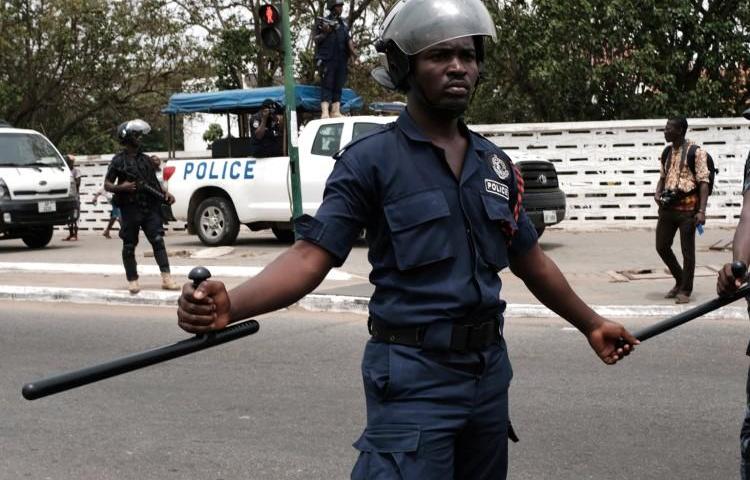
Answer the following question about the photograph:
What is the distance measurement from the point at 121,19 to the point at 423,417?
91.7ft

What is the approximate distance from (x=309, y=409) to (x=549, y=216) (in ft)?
29.0

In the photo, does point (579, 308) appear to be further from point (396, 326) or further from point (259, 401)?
point (259, 401)

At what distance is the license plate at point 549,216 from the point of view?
1470 cm

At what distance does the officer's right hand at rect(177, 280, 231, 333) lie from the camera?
253 centimetres

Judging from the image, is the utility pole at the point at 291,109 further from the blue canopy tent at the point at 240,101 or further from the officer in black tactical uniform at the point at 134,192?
the blue canopy tent at the point at 240,101

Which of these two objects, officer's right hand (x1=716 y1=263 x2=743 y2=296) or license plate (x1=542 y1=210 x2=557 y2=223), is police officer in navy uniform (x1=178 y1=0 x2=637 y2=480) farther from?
license plate (x1=542 y1=210 x2=557 y2=223)

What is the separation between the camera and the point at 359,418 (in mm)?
6203

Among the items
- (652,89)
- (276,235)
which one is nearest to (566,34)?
(652,89)

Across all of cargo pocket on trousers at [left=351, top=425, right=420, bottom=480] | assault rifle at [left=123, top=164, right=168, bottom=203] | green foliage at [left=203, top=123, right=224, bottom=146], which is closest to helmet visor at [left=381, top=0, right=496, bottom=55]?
cargo pocket on trousers at [left=351, top=425, right=420, bottom=480]

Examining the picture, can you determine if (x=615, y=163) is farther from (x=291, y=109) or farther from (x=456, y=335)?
(x=456, y=335)

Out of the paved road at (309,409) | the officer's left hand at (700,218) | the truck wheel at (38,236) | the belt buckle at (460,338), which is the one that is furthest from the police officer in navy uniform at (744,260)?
the truck wheel at (38,236)

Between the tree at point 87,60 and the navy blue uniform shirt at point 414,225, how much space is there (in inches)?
1056

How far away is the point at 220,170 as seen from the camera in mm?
16594

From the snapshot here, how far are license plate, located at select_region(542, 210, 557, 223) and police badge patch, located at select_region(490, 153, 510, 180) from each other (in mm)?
11731
